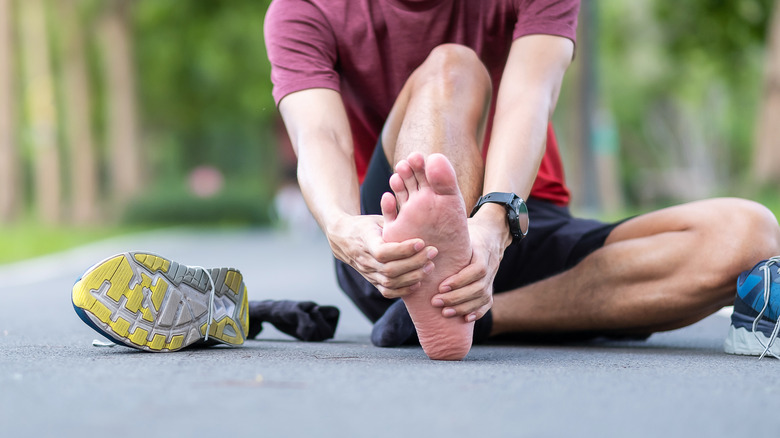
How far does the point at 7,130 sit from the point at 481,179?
16.3 m

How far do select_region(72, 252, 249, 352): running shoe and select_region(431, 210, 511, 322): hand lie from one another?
0.71m

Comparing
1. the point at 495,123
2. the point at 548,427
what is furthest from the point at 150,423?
the point at 495,123

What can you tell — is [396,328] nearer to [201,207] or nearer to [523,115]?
[523,115]

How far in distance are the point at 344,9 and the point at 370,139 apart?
457mm

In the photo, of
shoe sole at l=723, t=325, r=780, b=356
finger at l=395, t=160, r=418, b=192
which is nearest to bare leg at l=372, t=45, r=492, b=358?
finger at l=395, t=160, r=418, b=192

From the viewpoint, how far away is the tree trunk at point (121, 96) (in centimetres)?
2197

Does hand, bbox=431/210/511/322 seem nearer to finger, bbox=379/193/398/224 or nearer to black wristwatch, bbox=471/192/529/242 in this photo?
black wristwatch, bbox=471/192/529/242

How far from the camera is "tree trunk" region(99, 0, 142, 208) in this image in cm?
2197

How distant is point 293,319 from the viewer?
3082 millimetres

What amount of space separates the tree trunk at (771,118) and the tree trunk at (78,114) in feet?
45.1

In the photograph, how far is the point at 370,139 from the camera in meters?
3.25

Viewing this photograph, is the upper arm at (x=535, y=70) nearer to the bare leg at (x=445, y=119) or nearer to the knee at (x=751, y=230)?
the bare leg at (x=445, y=119)

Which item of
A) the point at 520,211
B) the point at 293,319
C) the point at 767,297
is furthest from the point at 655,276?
the point at 293,319

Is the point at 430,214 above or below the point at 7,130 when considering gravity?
above
